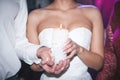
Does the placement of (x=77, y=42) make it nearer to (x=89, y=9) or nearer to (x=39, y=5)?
(x=89, y=9)

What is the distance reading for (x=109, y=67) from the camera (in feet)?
6.29

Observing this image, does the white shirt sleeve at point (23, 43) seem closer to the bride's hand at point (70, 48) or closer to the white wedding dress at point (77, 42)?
the white wedding dress at point (77, 42)

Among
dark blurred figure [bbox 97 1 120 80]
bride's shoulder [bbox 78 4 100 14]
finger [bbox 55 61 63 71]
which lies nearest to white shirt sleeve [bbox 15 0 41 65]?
finger [bbox 55 61 63 71]

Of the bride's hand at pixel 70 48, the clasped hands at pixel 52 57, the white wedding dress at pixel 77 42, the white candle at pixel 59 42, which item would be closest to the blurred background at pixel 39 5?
the white wedding dress at pixel 77 42

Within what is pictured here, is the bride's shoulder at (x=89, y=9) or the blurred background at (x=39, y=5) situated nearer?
the bride's shoulder at (x=89, y=9)

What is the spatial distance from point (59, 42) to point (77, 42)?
0.60 metres

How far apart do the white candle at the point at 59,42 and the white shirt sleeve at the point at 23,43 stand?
1.19 ft

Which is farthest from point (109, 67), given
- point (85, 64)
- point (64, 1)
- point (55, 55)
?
point (55, 55)

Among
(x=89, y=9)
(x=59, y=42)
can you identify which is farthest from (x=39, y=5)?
(x=59, y=42)

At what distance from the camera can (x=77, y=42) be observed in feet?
5.81

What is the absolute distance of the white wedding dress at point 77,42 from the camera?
69.6 inches

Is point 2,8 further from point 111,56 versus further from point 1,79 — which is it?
point 111,56

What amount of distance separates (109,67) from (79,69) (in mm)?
306

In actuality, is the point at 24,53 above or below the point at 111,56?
above
